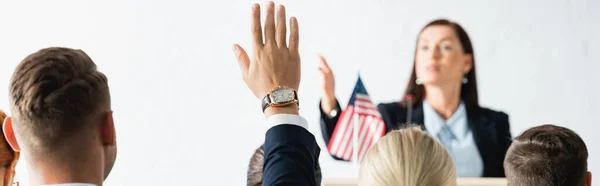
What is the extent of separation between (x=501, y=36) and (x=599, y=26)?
0.61 m

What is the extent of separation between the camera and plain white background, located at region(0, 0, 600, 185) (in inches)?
204

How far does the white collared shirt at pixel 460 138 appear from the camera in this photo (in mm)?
5113

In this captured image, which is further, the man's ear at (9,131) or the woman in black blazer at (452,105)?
the woman in black blazer at (452,105)

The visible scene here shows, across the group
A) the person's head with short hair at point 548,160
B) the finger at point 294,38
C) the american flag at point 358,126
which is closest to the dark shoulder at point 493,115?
the american flag at point 358,126

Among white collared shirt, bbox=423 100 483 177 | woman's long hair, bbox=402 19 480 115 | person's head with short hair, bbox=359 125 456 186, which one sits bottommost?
white collared shirt, bbox=423 100 483 177

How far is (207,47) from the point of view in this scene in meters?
5.55

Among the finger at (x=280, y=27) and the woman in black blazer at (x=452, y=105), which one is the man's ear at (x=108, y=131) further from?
the woman in black blazer at (x=452, y=105)

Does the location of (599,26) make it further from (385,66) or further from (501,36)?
(385,66)

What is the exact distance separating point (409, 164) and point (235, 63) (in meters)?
3.95

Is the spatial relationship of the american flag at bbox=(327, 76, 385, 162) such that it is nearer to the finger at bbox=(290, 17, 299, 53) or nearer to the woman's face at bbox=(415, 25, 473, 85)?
the woman's face at bbox=(415, 25, 473, 85)

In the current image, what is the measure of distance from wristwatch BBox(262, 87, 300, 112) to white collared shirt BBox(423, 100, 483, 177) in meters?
3.93

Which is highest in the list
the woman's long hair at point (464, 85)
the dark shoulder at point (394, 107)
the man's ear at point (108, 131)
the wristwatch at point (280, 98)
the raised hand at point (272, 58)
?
the raised hand at point (272, 58)

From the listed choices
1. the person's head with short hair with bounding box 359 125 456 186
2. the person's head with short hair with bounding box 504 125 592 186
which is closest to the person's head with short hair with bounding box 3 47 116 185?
the person's head with short hair with bounding box 359 125 456 186

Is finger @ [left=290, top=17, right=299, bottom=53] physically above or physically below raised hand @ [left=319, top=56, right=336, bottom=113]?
above
